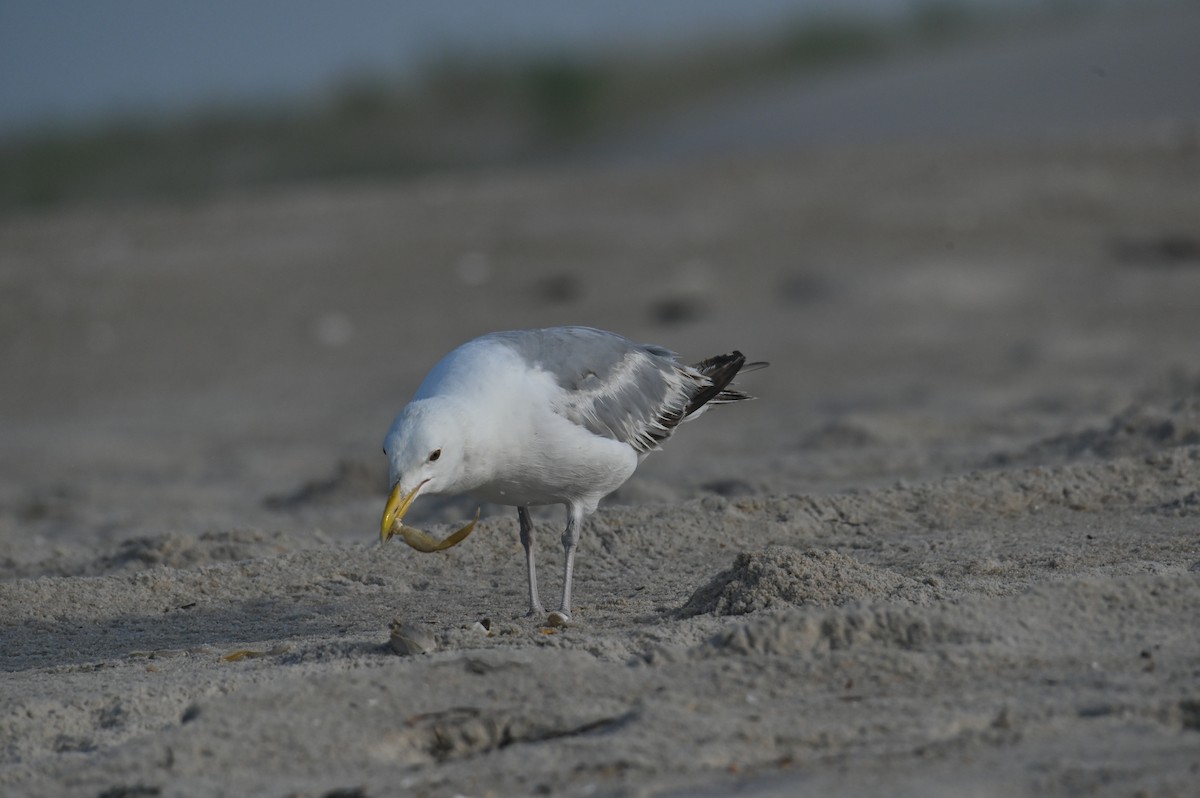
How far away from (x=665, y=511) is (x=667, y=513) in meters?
0.03

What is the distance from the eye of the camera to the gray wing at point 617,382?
18.3 feet

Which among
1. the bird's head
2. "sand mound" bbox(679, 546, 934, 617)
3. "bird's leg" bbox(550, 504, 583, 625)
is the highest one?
the bird's head

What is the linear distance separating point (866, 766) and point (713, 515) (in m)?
3.09

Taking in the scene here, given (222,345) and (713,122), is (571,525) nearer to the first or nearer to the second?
(222,345)

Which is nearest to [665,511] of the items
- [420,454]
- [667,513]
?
[667,513]

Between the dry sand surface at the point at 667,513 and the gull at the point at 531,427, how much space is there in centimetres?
46

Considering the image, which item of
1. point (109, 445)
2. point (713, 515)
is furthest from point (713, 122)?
point (713, 515)

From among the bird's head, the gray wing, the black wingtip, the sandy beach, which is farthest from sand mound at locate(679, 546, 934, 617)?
the black wingtip

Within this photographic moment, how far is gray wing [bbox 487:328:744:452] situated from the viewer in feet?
18.3

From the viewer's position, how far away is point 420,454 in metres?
4.84

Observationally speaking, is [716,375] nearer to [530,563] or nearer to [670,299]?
[530,563]

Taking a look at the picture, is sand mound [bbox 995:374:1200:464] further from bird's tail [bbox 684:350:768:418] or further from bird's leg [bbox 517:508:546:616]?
bird's leg [bbox 517:508:546:616]

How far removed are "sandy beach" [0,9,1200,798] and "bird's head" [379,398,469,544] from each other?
0.40 metres

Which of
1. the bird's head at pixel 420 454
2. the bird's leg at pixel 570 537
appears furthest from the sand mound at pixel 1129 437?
the bird's head at pixel 420 454
